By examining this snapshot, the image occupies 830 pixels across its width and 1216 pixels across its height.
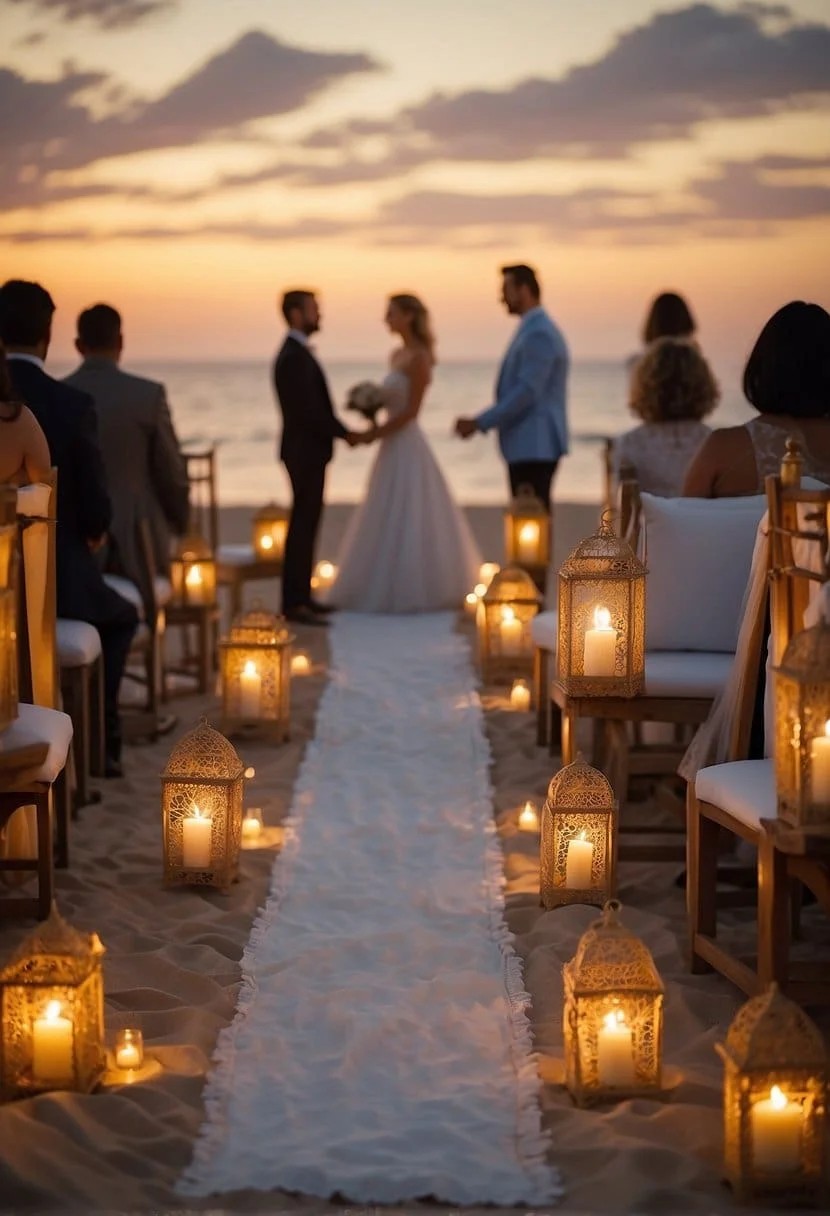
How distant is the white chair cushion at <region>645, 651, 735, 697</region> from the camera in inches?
175

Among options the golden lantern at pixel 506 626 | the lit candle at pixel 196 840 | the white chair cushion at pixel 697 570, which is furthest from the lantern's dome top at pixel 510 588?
the lit candle at pixel 196 840

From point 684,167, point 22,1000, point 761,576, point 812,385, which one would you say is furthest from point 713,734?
point 684,167

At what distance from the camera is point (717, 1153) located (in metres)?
2.95

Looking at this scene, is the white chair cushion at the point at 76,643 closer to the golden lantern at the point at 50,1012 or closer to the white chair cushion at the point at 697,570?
the white chair cushion at the point at 697,570

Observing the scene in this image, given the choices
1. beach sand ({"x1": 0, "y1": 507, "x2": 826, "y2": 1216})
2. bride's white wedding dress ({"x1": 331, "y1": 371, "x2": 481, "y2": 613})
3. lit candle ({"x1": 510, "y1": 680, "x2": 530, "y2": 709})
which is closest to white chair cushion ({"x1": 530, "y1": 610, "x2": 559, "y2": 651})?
beach sand ({"x1": 0, "y1": 507, "x2": 826, "y2": 1216})

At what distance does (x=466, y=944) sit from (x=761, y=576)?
1.07 metres

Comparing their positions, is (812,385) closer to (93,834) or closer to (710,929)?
(710,929)

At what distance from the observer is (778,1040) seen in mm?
2799

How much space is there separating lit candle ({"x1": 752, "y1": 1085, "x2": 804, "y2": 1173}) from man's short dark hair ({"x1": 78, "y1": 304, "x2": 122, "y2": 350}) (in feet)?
12.8

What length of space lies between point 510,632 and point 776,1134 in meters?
4.24

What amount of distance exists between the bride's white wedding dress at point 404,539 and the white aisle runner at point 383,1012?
10.5 ft

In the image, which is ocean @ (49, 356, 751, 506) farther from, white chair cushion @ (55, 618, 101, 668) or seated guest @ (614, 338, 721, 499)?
white chair cushion @ (55, 618, 101, 668)

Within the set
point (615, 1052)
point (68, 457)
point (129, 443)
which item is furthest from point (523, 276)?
point (615, 1052)

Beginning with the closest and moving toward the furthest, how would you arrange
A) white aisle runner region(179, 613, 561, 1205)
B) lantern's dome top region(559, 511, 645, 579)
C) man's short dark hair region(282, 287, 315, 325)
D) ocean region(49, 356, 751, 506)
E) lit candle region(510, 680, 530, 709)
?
Result: 1. white aisle runner region(179, 613, 561, 1205)
2. lantern's dome top region(559, 511, 645, 579)
3. lit candle region(510, 680, 530, 709)
4. man's short dark hair region(282, 287, 315, 325)
5. ocean region(49, 356, 751, 506)
